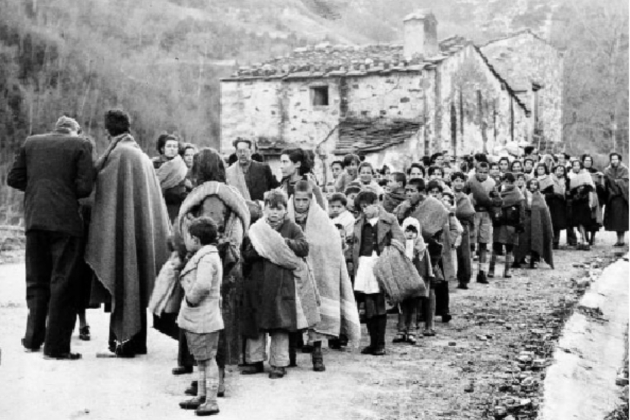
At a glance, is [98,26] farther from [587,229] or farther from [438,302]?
[438,302]

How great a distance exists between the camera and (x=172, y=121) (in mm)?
37469

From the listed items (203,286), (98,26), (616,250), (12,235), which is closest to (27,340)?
(203,286)

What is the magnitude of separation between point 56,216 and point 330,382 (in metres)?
2.54

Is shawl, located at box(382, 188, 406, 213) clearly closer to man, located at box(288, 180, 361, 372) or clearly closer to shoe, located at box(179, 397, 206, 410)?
man, located at box(288, 180, 361, 372)

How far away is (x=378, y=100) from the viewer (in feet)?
76.0

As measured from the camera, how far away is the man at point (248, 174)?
30.9 ft

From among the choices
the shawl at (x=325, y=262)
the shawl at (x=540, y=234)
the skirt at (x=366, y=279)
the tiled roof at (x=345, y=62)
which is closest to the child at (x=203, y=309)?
the shawl at (x=325, y=262)

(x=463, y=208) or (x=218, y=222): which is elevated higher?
(x=463, y=208)

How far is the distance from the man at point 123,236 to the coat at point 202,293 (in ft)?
4.53

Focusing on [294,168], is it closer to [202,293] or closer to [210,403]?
[202,293]

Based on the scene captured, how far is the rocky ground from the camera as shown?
20.4ft

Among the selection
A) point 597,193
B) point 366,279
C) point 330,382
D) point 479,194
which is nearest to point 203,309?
point 330,382

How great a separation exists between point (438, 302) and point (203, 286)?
4604 millimetres

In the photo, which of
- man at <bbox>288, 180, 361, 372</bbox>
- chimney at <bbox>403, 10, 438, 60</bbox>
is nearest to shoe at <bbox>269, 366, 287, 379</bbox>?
man at <bbox>288, 180, 361, 372</bbox>
